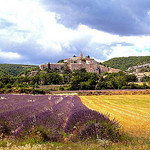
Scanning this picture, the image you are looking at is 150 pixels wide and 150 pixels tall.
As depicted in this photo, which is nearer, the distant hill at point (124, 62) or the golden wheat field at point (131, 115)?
the golden wheat field at point (131, 115)

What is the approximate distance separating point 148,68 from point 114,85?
8946 cm

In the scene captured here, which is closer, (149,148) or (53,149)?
(53,149)

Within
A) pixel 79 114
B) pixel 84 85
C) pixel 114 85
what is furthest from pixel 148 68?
pixel 79 114

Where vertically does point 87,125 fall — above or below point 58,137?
above

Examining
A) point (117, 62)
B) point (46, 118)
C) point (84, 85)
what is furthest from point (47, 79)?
point (117, 62)

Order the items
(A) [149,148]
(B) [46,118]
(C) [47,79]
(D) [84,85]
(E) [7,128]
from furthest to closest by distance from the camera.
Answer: (C) [47,79], (D) [84,85], (B) [46,118], (E) [7,128], (A) [149,148]

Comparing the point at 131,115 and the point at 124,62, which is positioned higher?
the point at 124,62

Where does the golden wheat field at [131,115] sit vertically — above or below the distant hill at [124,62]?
below

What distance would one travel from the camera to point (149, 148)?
450 cm

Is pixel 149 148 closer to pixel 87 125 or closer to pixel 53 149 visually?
→ pixel 87 125

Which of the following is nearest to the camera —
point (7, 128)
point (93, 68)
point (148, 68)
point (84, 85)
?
point (7, 128)

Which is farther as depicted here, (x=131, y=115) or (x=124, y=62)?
(x=124, y=62)

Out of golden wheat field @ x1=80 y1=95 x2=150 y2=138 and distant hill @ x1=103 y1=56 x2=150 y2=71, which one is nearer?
golden wheat field @ x1=80 y1=95 x2=150 y2=138

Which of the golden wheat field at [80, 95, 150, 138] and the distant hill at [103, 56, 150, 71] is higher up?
the distant hill at [103, 56, 150, 71]
